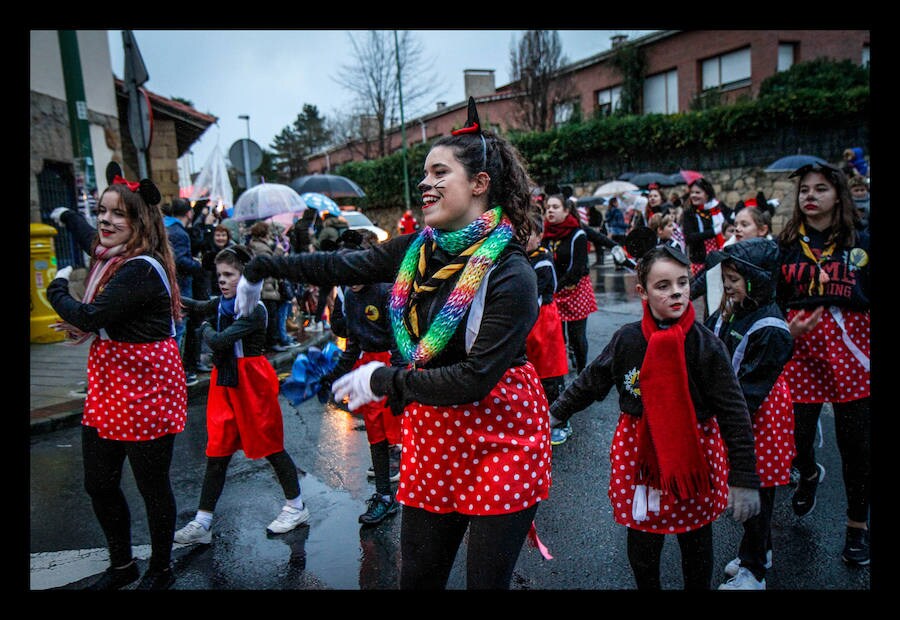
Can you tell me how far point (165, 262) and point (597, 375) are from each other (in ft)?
6.98

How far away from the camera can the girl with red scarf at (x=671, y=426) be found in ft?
8.16

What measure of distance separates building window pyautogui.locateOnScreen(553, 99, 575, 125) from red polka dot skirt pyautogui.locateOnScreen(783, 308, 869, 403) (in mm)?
24917

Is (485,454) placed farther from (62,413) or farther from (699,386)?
(62,413)

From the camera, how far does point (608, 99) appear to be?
2777cm

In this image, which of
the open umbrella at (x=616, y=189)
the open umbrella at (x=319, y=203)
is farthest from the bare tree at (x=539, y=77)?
the open umbrella at (x=319, y=203)

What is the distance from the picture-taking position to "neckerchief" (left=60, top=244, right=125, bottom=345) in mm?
3105

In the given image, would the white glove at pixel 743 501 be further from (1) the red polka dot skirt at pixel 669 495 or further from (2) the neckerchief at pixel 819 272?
(2) the neckerchief at pixel 819 272

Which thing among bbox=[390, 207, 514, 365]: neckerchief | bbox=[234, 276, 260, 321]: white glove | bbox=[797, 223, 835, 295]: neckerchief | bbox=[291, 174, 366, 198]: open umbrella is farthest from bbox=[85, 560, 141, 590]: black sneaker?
bbox=[291, 174, 366, 198]: open umbrella

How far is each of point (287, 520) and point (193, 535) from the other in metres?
0.51

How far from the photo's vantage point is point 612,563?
3363 millimetres

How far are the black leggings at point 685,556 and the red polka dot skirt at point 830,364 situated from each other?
1.32 m

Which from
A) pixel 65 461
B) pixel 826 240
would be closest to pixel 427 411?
pixel 826 240

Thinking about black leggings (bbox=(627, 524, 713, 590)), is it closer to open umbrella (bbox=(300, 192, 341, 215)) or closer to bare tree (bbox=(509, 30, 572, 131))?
open umbrella (bbox=(300, 192, 341, 215))

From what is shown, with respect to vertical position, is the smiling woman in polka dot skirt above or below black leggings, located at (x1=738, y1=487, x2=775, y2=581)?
above
